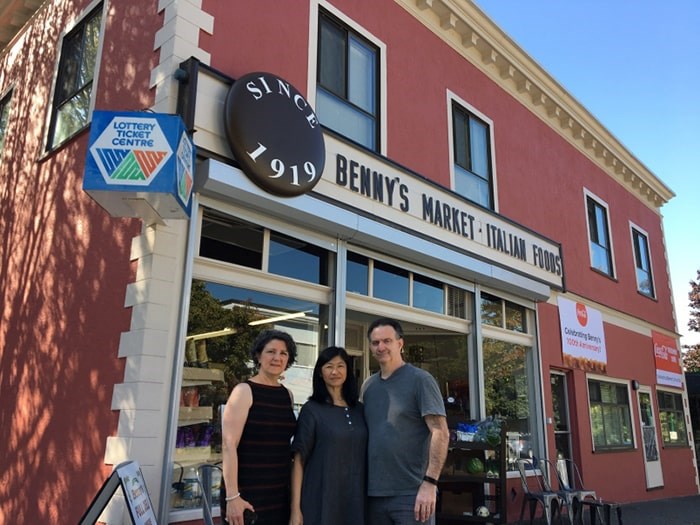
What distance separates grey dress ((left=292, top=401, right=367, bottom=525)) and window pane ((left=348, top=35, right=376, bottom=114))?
484cm

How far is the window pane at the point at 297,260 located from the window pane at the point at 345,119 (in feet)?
5.16

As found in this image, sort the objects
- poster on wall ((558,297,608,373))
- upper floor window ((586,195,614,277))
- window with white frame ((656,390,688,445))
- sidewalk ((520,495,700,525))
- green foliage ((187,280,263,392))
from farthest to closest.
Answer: window with white frame ((656,390,688,445))
upper floor window ((586,195,614,277))
poster on wall ((558,297,608,373))
sidewalk ((520,495,700,525))
green foliage ((187,280,263,392))

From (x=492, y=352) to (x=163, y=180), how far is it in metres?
6.02

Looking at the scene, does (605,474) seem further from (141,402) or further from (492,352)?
(141,402)

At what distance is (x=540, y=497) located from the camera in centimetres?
753

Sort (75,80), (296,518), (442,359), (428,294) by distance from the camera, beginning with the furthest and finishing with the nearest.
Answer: (442,359)
(428,294)
(75,80)
(296,518)

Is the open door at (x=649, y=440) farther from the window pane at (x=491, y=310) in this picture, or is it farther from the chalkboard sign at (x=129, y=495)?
the chalkboard sign at (x=129, y=495)

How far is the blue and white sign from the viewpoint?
402 centimetres

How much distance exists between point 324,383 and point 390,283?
380 centimetres

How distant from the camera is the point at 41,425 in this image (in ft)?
17.8

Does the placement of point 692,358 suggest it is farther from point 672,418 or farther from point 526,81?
point 526,81

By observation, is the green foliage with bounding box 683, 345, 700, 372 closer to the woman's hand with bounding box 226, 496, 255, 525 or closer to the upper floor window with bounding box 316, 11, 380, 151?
the upper floor window with bounding box 316, 11, 380, 151

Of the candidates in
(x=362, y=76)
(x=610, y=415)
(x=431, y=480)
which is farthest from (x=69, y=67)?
(x=610, y=415)

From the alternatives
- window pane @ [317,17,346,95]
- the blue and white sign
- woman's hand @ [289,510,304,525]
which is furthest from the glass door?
the blue and white sign
